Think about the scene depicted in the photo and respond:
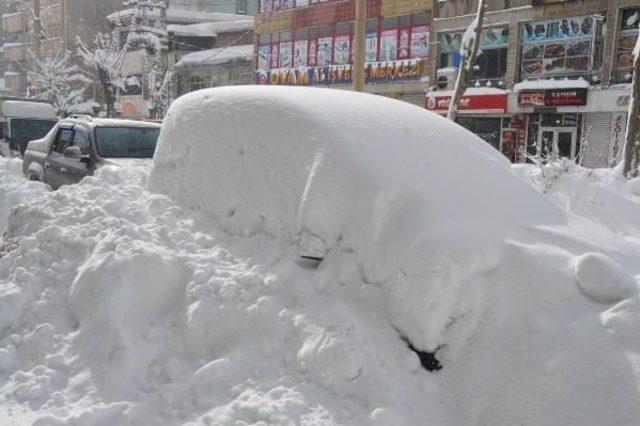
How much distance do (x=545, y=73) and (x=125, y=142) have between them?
19439 millimetres

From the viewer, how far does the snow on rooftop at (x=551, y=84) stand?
22.7m

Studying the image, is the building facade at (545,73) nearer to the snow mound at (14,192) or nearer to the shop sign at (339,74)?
the shop sign at (339,74)

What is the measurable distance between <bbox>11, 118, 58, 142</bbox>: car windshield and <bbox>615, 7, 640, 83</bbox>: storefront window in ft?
63.2

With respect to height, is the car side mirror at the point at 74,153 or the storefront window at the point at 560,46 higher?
the storefront window at the point at 560,46

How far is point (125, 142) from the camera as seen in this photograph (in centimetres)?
906

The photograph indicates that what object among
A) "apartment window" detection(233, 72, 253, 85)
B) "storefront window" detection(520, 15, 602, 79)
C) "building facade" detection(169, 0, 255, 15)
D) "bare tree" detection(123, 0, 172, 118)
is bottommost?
"apartment window" detection(233, 72, 253, 85)

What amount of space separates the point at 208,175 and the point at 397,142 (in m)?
1.49

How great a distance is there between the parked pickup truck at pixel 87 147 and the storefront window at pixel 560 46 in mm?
18577

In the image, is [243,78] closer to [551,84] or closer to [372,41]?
[372,41]

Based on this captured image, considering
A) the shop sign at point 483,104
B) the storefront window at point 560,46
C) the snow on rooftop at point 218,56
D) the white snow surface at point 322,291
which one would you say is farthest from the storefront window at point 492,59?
the white snow surface at point 322,291

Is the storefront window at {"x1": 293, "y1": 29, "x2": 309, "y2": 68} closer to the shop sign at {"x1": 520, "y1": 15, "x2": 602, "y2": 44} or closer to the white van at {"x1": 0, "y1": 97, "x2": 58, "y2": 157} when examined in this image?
the shop sign at {"x1": 520, "y1": 15, "x2": 602, "y2": 44}

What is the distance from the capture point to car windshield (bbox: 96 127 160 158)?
8.84 meters

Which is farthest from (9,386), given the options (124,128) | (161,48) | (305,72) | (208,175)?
(161,48)

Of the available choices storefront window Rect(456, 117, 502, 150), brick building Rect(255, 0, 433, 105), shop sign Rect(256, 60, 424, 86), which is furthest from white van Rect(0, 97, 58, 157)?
storefront window Rect(456, 117, 502, 150)
